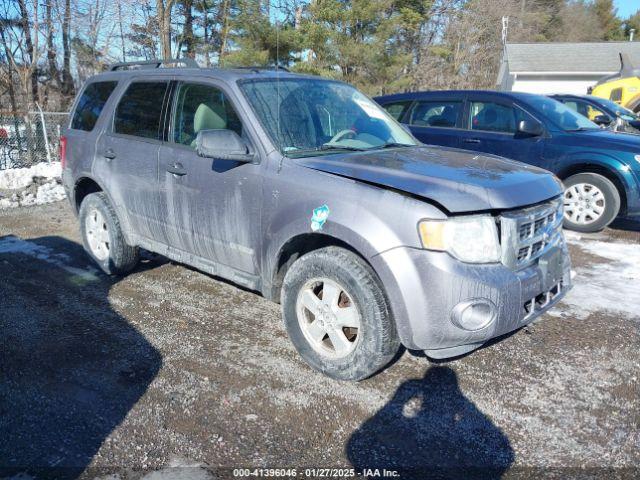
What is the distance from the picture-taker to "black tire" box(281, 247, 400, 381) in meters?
2.86

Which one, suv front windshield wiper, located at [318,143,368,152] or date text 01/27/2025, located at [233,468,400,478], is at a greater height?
suv front windshield wiper, located at [318,143,368,152]

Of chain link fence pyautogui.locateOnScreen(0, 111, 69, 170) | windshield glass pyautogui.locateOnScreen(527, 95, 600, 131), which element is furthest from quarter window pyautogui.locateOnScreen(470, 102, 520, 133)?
chain link fence pyautogui.locateOnScreen(0, 111, 69, 170)

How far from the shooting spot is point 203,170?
3.75 meters

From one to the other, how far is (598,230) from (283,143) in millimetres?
5296

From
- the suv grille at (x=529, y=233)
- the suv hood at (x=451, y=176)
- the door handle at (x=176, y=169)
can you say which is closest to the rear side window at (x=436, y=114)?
the suv hood at (x=451, y=176)

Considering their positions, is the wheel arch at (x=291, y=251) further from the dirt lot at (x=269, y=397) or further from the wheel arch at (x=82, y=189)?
the wheel arch at (x=82, y=189)

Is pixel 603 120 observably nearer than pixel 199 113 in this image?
No

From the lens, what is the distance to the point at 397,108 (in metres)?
8.04

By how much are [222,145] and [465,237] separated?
1668 mm

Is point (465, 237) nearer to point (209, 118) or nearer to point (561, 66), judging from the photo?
point (209, 118)

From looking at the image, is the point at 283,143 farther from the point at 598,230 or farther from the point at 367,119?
the point at 598,230

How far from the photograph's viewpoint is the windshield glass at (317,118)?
3533 mm

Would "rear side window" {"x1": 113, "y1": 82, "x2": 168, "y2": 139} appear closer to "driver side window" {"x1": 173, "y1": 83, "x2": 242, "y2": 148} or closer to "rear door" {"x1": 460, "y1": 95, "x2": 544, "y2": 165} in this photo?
"driver side window" {"x1": 173, "y1": 83, "x2": 242, "y2": 148}

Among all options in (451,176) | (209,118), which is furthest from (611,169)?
(209,118)
